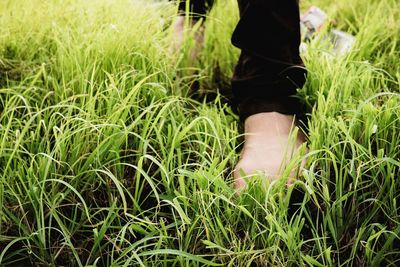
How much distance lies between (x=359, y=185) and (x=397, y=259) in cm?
19

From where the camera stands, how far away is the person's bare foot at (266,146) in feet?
3.75

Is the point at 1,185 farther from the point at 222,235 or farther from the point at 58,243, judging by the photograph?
the point at 222,235

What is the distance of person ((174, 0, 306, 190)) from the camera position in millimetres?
1281

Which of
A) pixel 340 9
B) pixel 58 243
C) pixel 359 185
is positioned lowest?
pixel 58 243

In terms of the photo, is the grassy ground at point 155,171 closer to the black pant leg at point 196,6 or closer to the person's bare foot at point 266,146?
the person's bare foot at point 266,146

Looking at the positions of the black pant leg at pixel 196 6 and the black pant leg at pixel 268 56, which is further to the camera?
the black pant leg at pixel 196 6

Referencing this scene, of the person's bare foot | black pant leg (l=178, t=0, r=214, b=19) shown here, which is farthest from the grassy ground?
black pant leg (l=178, t=0, r=214, b=19)

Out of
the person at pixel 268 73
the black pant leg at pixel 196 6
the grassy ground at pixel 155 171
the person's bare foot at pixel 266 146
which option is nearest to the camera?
the grassy ground at pixel 155 171

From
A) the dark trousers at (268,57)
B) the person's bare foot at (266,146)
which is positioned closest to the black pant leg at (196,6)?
the dark trousers at (268,57)

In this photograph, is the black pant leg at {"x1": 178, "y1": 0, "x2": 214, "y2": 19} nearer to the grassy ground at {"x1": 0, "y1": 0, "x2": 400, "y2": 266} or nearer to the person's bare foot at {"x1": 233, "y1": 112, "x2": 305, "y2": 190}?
the grassy ground at {"x1": 0, "y1": 0, "x2": 400, "y2": 266}

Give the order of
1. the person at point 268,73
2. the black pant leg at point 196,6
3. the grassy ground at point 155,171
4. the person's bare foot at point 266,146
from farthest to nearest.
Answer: the black pant leg at point 196,6 < the person at point 268,73 < the person's bare foot at point 266,146 < the grassy ground at point 155,171

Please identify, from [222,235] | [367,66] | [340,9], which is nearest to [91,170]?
[222,235]

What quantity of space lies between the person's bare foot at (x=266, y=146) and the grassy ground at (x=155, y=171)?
47 mm

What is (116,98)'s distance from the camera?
1269mm
